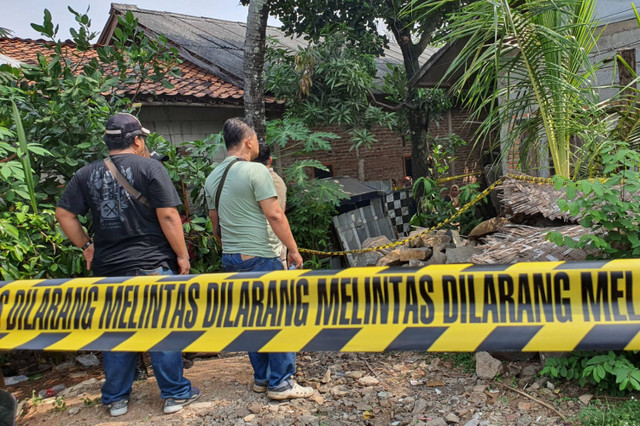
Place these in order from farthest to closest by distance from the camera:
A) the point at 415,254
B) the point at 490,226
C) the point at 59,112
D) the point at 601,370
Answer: the point at 415,254 → the point at 490,226 → the point at 59,112 → the point at 601,370

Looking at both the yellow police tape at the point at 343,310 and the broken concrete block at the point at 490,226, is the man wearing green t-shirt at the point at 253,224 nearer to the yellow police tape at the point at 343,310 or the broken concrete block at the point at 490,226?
the yellow police tape at the point at 343,310

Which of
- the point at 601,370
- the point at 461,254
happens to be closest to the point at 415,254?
the point at 461,254

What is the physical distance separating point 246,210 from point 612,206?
218 centimetres

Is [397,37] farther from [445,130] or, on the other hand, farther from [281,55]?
A: [445,130]

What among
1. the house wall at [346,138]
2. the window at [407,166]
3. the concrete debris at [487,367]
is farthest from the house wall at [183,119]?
the concrete debris at [487,367]

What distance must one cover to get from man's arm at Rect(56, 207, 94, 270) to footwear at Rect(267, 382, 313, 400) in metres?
1.43

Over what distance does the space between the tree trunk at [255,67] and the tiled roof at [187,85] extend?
1994 millimetres

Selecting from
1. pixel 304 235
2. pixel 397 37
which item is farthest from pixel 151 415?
pixel 397 37

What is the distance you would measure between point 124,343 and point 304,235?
427 cm

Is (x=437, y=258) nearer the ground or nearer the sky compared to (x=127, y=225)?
nearer the ground

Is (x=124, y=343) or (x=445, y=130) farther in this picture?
(x=445, y=130)

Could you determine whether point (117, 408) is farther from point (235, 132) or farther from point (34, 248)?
point (235, 132)

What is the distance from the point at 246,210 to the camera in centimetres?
326

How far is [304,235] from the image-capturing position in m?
6.86
